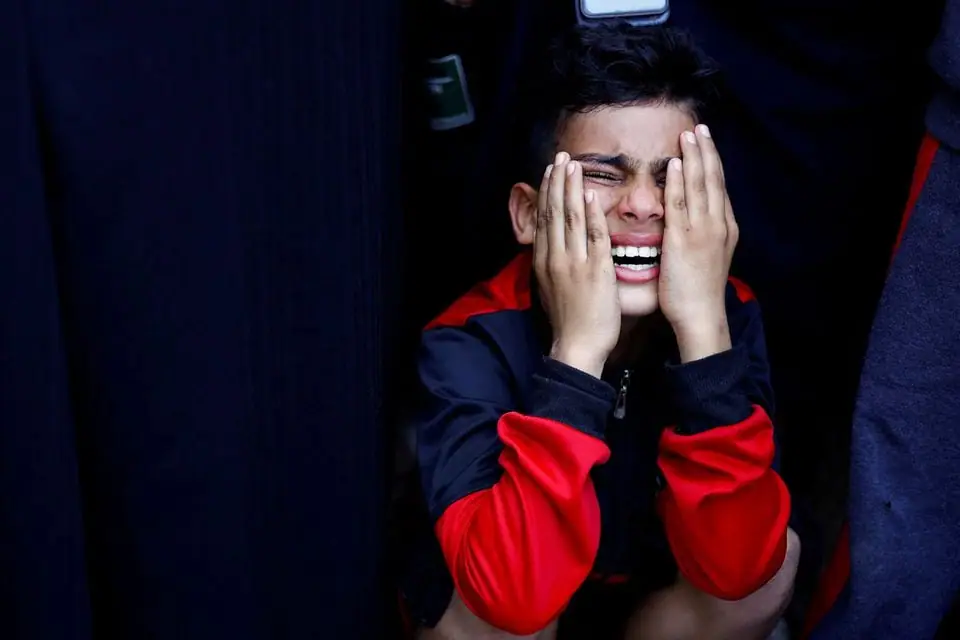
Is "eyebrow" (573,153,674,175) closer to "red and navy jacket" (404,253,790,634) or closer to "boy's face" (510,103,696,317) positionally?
"boy's face" (510,103,696,317)

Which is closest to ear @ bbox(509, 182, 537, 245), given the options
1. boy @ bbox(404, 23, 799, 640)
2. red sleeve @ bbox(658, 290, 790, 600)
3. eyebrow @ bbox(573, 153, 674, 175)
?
boy @ bbox(404, 23, 799, 640)

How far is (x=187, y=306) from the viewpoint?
70 cm

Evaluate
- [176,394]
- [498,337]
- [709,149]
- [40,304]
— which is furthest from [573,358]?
[40,304]

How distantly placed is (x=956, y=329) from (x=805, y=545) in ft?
1.27

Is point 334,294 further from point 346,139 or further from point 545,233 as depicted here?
point 545,233

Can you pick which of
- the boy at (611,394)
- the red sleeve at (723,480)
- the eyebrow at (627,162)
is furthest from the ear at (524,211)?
the red sleeve at (723,480)

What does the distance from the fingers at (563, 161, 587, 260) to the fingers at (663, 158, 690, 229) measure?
83 millimetres

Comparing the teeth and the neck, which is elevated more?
the teeth

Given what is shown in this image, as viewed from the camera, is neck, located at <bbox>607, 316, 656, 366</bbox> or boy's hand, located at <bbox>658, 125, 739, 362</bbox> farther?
neck, located at <bbox>607, 316, 656, 366</bbox>

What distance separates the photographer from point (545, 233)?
979 mm

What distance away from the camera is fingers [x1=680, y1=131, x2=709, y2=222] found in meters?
0.95

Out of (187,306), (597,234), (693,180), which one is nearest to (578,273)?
(597,234)

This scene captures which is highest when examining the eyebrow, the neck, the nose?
the eyebrow

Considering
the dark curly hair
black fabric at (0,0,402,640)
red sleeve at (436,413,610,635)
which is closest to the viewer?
black fabric at (0,0,402,640)
